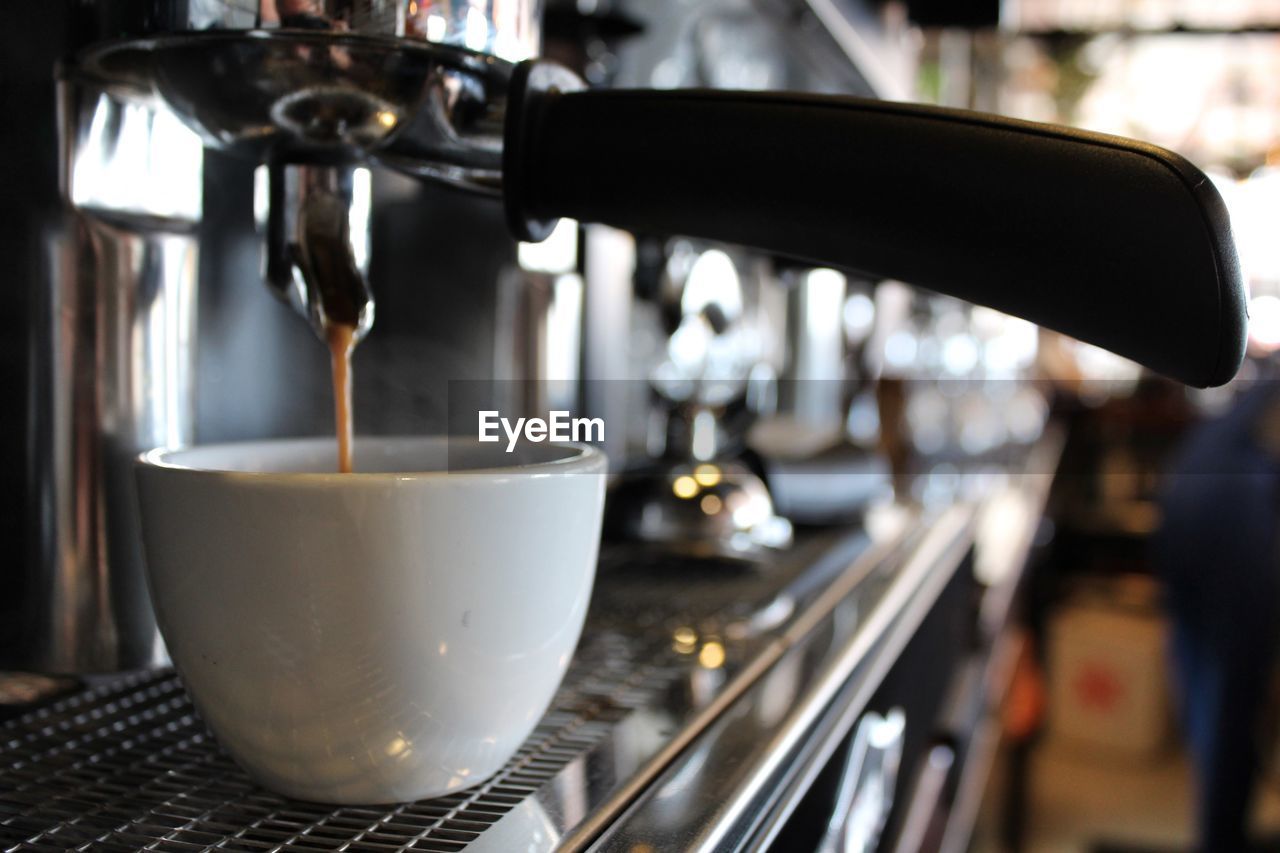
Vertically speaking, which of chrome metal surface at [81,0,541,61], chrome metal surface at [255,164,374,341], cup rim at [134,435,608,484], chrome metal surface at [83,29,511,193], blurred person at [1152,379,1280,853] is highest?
chrome metal surface at [81,0,541,61]

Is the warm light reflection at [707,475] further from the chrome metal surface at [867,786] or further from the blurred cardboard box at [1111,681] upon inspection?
the blurred cardboard box at [1111,681]

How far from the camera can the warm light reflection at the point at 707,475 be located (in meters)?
0.72

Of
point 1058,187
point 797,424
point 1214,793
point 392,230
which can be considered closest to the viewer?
point 1058,187

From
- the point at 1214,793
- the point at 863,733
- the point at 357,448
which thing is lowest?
the point at 1214,793

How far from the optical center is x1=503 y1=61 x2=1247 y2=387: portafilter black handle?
291 millimetres

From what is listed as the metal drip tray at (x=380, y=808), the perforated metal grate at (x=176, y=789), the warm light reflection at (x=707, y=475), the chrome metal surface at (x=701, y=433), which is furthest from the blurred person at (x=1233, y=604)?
the perforated metal grate at (x=176, y=789)

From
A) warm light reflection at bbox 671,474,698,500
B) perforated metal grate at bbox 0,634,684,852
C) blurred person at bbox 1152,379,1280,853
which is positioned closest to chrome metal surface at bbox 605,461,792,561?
warm light reflection at bbox 671,474,698,500

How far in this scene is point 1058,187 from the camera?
30cm

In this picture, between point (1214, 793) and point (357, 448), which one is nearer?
point (357, 448)

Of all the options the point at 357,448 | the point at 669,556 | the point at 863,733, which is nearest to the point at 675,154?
the point at 357,448

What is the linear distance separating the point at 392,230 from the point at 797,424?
45 cm

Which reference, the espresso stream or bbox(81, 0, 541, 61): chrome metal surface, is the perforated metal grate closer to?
the espresso stream

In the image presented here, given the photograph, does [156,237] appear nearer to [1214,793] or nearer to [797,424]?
[797,424]

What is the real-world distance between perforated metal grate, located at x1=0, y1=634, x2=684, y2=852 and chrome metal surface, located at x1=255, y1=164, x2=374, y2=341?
0.45 ft
